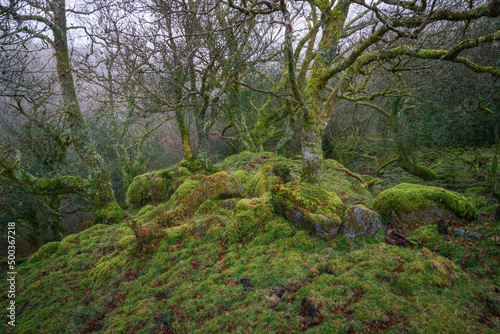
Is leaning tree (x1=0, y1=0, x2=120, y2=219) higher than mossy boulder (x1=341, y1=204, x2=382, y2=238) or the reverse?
higher

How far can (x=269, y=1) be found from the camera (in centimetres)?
478

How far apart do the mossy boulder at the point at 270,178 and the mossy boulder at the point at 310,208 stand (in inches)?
56.1

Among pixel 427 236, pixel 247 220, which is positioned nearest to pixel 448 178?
pixel 427 236

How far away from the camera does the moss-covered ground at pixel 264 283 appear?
110 inches

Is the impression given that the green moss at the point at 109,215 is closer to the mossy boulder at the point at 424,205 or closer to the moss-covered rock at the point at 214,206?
the moss-covered rock at the point at 214,206

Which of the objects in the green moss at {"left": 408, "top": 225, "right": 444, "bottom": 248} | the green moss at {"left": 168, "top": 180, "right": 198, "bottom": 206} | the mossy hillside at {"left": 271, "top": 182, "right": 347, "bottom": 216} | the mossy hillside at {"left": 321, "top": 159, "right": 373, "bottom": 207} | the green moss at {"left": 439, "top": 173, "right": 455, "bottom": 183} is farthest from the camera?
the green moss at {"left": 439, "top": 173, "right": 455, "bottom": 183}

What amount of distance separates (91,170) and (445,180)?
18.1m

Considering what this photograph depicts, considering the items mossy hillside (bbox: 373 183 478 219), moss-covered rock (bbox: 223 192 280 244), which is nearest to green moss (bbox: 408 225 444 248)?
mossy hillside (bbox: 373 183 478 219)

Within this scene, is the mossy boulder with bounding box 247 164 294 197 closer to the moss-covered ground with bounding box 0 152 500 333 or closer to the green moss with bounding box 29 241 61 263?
the moss-covered ground with bounding box 0 152 500 333

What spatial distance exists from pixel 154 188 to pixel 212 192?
226 inches

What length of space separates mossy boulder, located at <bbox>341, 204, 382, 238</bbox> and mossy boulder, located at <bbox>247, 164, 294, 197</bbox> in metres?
→ 2.53

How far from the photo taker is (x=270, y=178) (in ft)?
23.1

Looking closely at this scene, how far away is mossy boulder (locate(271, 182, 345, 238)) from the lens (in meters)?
4.67

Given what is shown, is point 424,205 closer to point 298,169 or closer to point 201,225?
point 201,225
